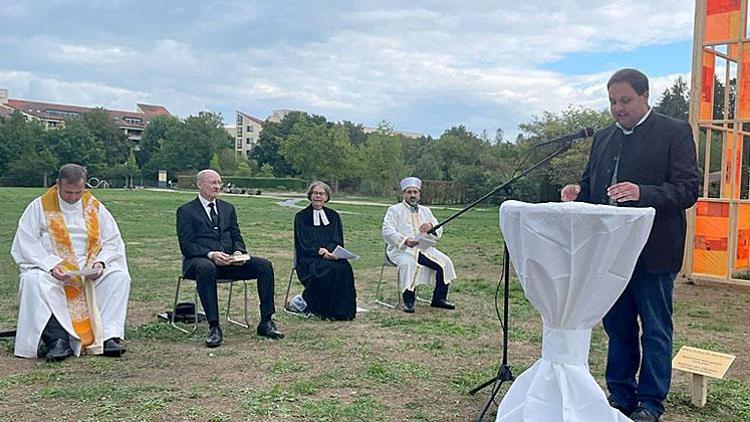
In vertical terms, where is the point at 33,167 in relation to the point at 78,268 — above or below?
above

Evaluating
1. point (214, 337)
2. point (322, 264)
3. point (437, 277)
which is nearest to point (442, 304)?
point (437, 277)

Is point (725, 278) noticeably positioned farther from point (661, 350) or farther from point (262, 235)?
point (262, 235)

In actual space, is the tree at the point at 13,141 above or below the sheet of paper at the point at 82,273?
above

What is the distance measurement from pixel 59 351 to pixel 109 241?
1003 millimetres

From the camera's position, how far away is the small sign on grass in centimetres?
405

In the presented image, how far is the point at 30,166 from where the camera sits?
60062 millimetres

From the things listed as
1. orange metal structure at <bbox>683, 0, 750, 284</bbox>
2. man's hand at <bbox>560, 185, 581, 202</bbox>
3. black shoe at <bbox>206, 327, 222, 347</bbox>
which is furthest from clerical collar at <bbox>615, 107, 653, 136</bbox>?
orange metal structure at <bbox>683, 0, 750, 284</bbox>

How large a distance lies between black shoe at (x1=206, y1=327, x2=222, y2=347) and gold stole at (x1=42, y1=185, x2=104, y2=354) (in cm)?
79

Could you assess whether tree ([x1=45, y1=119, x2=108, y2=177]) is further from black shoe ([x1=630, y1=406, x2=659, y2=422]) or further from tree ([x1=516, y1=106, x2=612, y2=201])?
black shoe ([x1=630, y1=406, x2=659, y2=422])

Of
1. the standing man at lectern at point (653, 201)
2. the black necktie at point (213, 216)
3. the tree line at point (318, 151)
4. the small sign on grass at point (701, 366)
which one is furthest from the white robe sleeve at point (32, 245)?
the tree line at point (318, 151)

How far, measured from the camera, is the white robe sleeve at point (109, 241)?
5693 mm

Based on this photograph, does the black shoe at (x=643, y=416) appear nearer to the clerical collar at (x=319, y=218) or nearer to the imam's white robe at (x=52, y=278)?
the imam's white robe at (x=52, y=278)

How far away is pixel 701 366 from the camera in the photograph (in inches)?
162

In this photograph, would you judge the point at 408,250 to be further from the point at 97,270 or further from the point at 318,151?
the point at 318,151
